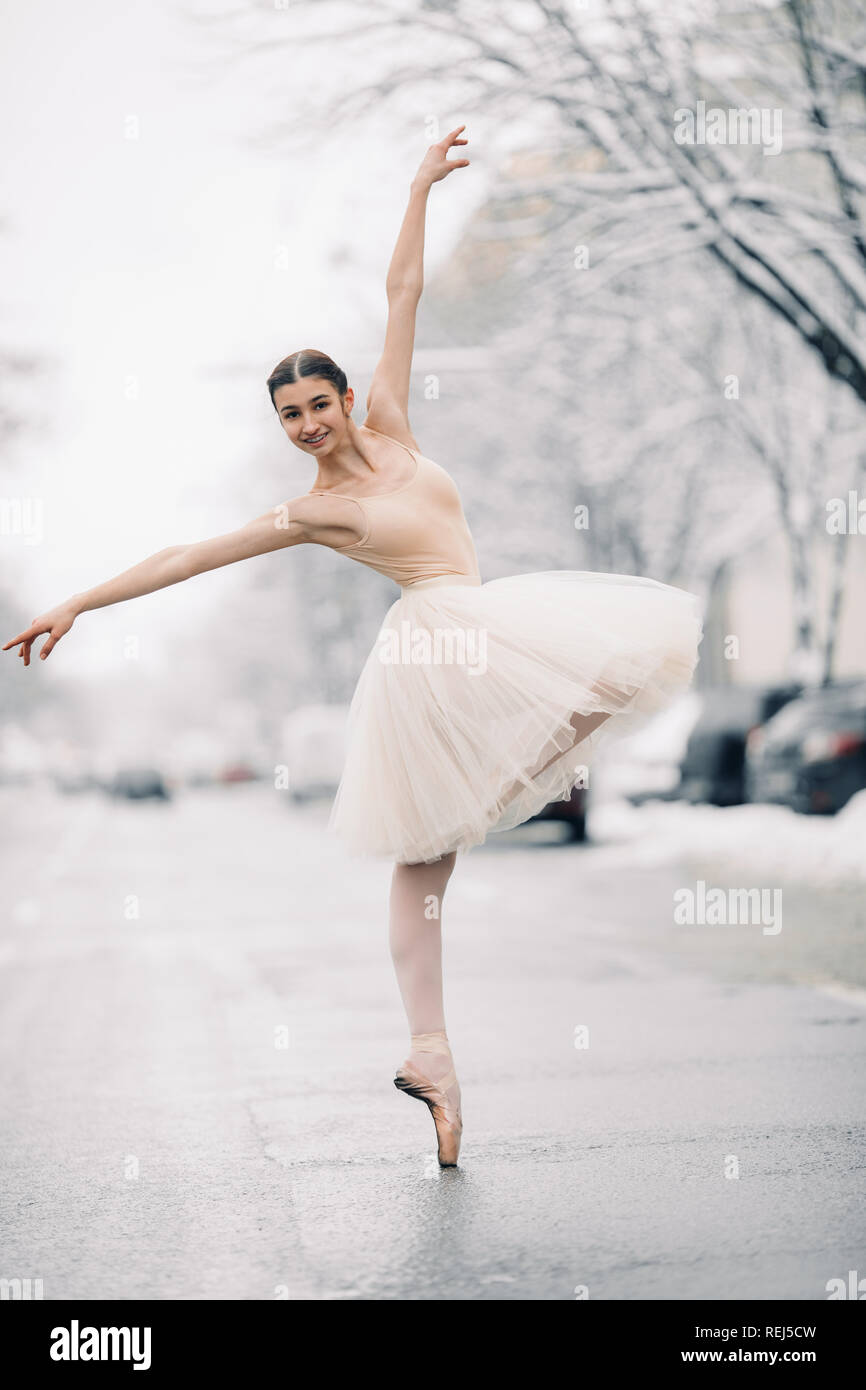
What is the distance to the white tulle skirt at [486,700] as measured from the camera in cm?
467

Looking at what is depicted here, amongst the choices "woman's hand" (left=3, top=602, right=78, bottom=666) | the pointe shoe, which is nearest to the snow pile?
the pointe shoe

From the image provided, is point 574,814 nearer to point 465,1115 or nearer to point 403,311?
point 465,1115

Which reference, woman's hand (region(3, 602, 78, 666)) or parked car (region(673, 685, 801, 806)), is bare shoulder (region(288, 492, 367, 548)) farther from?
parked car (region(673, 685, 801, 806))

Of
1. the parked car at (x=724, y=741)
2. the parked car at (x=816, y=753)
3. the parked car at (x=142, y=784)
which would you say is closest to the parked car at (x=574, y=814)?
the parked car at (x=724, y=741)

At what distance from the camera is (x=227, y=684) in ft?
331

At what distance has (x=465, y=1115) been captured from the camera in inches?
214

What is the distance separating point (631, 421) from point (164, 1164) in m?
20.8

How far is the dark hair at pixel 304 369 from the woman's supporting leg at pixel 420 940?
1434mm

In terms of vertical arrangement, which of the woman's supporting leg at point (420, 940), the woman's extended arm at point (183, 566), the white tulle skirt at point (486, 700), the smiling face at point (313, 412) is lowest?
the woman's supporting leg at point (420, 940)

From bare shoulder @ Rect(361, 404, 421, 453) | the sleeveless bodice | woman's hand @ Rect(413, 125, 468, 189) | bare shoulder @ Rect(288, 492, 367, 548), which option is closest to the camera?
bare shoulder @ Rect(288, 492, 367, 548)

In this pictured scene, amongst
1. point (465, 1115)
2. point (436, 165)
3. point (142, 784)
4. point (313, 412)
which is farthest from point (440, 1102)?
point (142, 784)

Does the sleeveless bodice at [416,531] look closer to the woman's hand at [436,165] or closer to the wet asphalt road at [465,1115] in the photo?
the woman's hand at [436,165]

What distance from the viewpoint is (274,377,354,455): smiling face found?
15.2 feet
